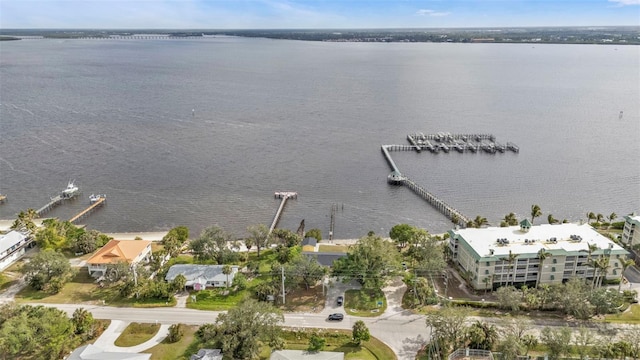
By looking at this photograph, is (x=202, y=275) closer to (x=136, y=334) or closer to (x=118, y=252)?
(x=136, y=334)

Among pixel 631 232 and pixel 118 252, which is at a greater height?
pixel 631 232

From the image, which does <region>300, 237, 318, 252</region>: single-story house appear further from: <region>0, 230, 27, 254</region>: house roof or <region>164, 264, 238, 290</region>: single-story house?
<region>0, 230, 27, 254</region>: house roof

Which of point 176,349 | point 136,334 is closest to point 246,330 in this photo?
point 176,349

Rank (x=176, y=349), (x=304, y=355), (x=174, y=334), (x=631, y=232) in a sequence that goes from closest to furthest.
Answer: (x=304, y=355)
(x=176, y=349)
(x=174, y=334)
(x=631, y=232)

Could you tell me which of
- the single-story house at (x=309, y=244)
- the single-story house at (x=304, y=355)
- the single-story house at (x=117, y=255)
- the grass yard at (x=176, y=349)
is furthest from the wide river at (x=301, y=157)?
the single-story house at (x=304, y=355)

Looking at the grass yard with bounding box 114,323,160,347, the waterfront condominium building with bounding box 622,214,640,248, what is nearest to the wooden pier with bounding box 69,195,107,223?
the grass yard with bounding box 114,323,160,347

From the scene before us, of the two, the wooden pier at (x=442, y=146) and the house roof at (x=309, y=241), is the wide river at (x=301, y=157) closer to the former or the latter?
the wooden pier at (x=442, y=146)

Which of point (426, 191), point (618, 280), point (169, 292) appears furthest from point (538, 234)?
point (169, 292)
